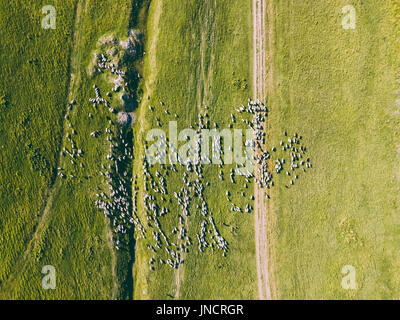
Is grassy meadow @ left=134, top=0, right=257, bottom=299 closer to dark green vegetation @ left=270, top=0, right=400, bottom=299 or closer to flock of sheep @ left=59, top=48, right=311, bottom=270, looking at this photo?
flock of sheep @ left=59, top=48, right=311, bottom=270

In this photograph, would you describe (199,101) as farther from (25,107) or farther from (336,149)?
(25,107)

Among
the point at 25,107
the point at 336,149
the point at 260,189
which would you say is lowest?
the point at 260,189

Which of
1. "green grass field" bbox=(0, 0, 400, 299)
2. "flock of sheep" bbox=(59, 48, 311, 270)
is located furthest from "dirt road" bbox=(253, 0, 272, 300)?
"flock of sheep" bbox=(59, 48, 311, 270)

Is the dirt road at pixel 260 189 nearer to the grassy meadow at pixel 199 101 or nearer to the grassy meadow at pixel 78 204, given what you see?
the grassy meadow at pixel 199 101

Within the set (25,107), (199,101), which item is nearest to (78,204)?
(25,107)

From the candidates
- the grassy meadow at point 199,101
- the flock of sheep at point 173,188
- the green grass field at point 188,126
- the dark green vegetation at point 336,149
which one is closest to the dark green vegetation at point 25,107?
the green grass field at point 188,126
